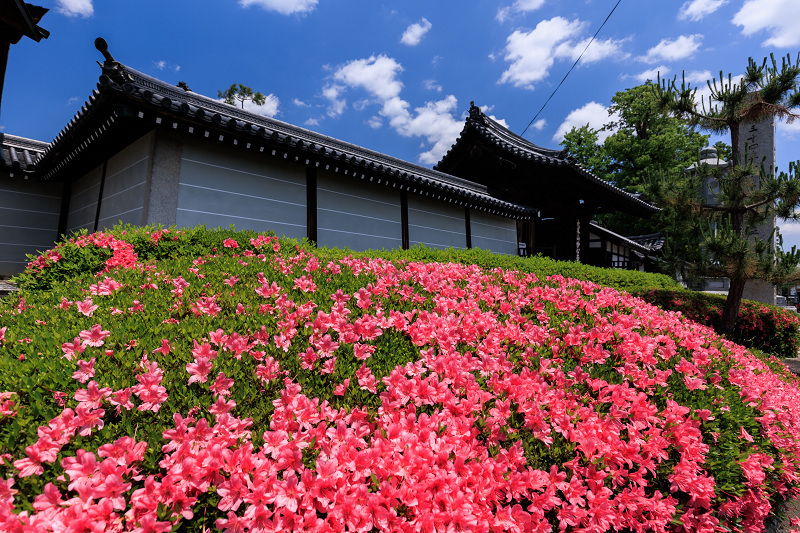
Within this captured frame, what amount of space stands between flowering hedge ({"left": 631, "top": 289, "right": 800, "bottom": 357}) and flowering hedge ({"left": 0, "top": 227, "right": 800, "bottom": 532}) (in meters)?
7.57

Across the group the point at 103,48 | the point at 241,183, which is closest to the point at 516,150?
the point at 241,183

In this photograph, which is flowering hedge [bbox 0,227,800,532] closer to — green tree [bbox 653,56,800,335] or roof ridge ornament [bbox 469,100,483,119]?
green tree [bbox 653,56,800,335]

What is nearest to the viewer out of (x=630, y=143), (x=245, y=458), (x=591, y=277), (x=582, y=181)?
(x=245, y=458)

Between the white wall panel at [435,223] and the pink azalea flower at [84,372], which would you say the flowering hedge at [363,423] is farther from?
the white wall panel at [435,223]

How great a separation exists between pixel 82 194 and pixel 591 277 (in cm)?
1387

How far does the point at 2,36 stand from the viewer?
8.12 meters

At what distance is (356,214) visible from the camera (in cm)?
941

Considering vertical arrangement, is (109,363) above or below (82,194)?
below

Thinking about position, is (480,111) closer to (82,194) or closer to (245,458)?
(82,194)

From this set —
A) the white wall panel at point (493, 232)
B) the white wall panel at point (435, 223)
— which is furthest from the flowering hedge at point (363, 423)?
the white wall panel at point (493, 232)

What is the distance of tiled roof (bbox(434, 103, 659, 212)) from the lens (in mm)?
12078

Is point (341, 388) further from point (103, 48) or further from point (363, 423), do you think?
point (103, 48)

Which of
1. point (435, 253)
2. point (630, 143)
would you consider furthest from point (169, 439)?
point (630, 143)

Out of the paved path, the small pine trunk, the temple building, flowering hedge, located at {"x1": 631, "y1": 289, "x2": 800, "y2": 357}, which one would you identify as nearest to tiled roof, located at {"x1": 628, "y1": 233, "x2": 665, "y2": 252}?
the temple building
